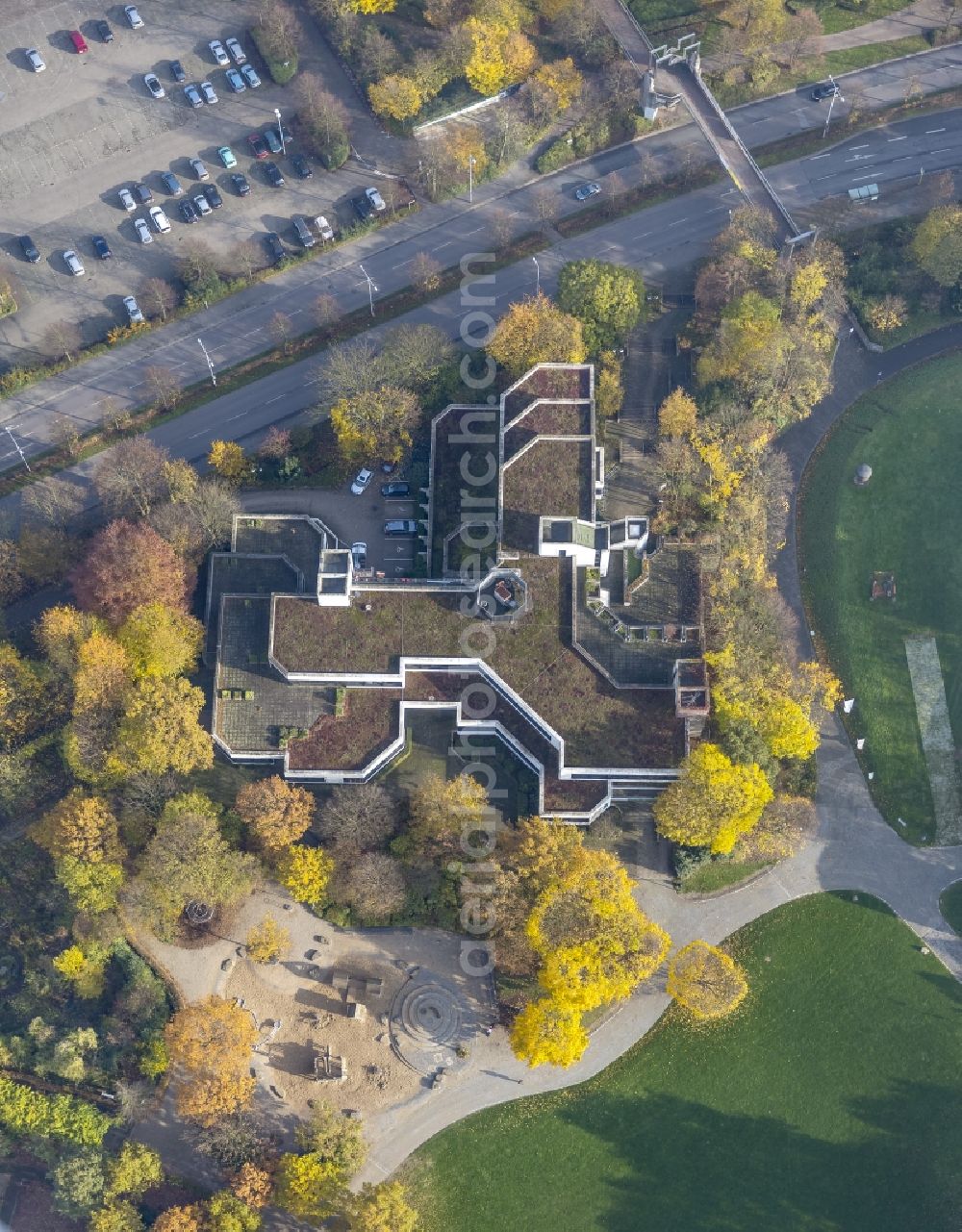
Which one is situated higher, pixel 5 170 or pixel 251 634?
pixel 5 170

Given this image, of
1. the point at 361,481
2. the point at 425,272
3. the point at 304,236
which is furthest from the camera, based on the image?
the point at 304,236

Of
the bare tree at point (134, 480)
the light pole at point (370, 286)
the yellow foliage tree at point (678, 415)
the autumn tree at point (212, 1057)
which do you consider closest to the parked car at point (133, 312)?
the bare tree at point (134, 480)

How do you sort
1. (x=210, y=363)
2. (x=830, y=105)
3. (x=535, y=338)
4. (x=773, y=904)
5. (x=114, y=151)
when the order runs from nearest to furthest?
(x=773, y=904), (x=535, y=338), (x=210, y=363), (x=114, y=151), (x=830, y=105)

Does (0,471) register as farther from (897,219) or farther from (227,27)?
(897,219)

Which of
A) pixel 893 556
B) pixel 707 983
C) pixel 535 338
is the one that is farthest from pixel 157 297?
pixel 707 983

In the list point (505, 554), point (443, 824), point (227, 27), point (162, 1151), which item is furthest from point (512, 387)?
point (162, 1151)

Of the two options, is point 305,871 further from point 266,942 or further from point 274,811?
point 266,942
